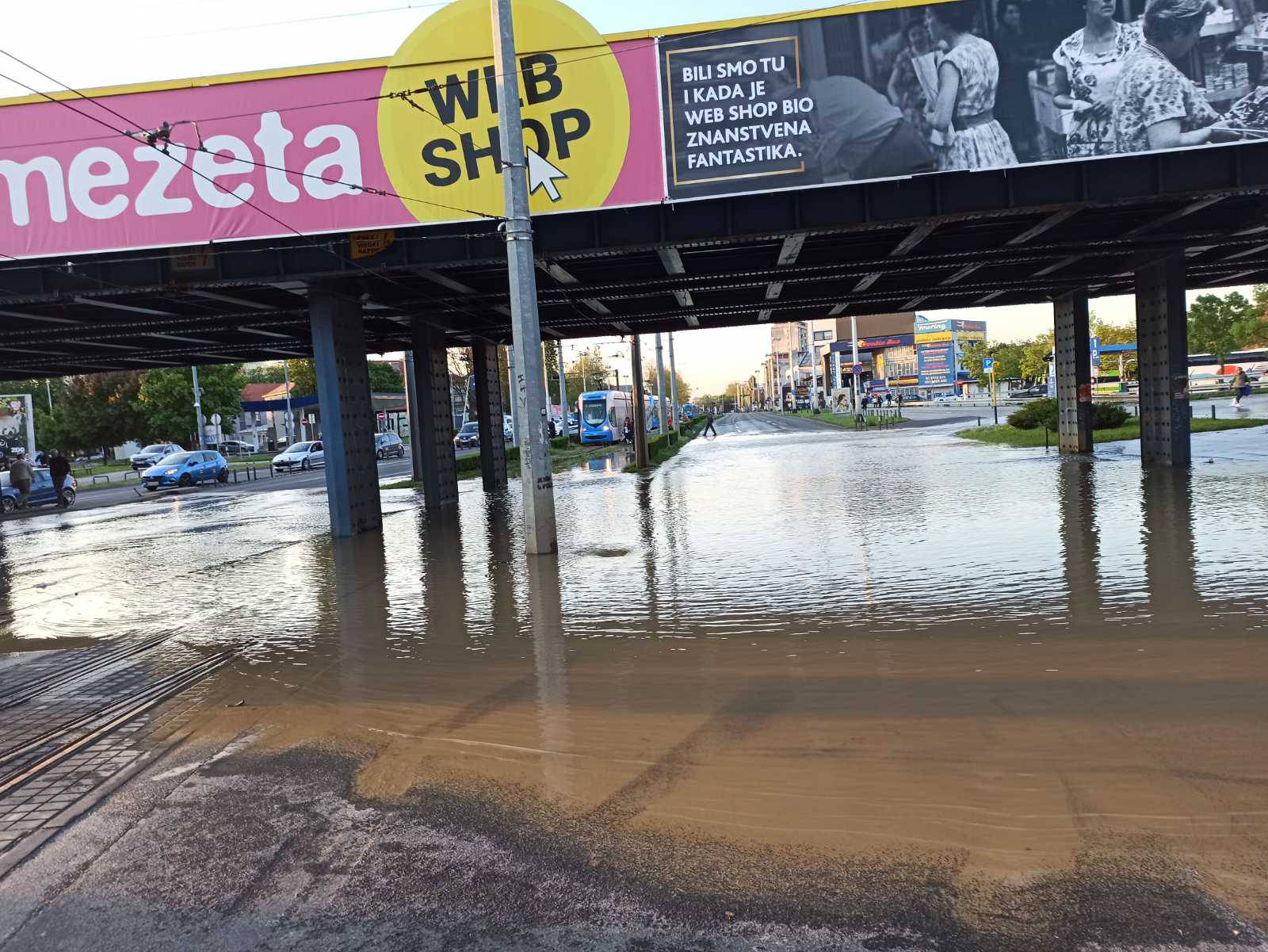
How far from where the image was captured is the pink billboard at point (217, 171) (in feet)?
48.2

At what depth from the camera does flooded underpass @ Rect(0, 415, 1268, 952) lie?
3.73 metres

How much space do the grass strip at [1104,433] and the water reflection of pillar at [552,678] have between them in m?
26.7

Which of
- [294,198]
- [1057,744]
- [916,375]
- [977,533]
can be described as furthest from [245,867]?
[916,375]

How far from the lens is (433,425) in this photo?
24828 mm

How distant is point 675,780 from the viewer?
199 inches

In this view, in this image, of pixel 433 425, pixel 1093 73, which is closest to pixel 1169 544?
pixel 1093 73

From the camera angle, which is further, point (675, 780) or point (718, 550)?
point (718, 550)

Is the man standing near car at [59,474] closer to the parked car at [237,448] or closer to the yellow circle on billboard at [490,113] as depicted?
the yellow circle on billboard at [490,113]

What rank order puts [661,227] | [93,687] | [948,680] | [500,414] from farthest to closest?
[500,414]
[661,227]
[93,687]
[948,680]

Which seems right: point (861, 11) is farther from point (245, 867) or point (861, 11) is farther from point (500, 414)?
point (500, 414)

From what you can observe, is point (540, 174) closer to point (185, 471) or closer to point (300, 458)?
point (185, 471)

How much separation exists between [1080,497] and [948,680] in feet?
38.9

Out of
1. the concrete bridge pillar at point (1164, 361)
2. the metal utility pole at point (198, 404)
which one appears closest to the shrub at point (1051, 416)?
the concrete bridge pillar at point (1164, 361)

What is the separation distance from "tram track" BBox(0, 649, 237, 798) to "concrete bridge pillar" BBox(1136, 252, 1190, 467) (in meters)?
22.1
